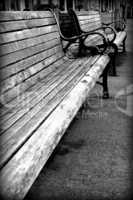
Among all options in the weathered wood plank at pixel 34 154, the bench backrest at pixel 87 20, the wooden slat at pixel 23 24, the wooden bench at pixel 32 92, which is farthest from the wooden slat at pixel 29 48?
the bench backrest at pixel 87 20

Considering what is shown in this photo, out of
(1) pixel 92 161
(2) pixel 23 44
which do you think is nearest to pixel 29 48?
(2) pixel 23 44

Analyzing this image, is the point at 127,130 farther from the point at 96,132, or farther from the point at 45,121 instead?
the point at 45,121

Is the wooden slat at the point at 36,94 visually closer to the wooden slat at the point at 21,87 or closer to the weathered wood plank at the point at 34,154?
the wooden slat at the point at 21,87

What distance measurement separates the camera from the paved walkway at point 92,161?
1.39 meters

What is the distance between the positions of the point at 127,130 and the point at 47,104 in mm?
1040

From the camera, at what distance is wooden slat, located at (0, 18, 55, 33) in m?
1.49

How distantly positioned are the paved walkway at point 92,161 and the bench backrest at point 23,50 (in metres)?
0.56

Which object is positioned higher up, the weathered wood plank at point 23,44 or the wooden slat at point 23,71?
the weathered wood plank at point 23,44

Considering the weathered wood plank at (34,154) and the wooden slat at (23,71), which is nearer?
the weathered wood plank at (34,154)

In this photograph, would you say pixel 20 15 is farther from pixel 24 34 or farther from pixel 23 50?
pixel 23 50

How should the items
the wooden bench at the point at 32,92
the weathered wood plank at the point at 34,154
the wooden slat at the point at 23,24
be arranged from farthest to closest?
the wooden slat at the point at 23,24
the wooden bench at the point at 32,92
the weathered wood plank at the point at 34,154

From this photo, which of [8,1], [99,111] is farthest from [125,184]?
[8,1]

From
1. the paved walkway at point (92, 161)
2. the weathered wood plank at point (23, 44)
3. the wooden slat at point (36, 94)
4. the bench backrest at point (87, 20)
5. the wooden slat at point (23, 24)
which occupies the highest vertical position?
the bench backrest at point (87, 20)

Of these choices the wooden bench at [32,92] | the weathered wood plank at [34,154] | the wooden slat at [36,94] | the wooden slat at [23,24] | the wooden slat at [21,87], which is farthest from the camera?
the wooden slat at [23,24]
